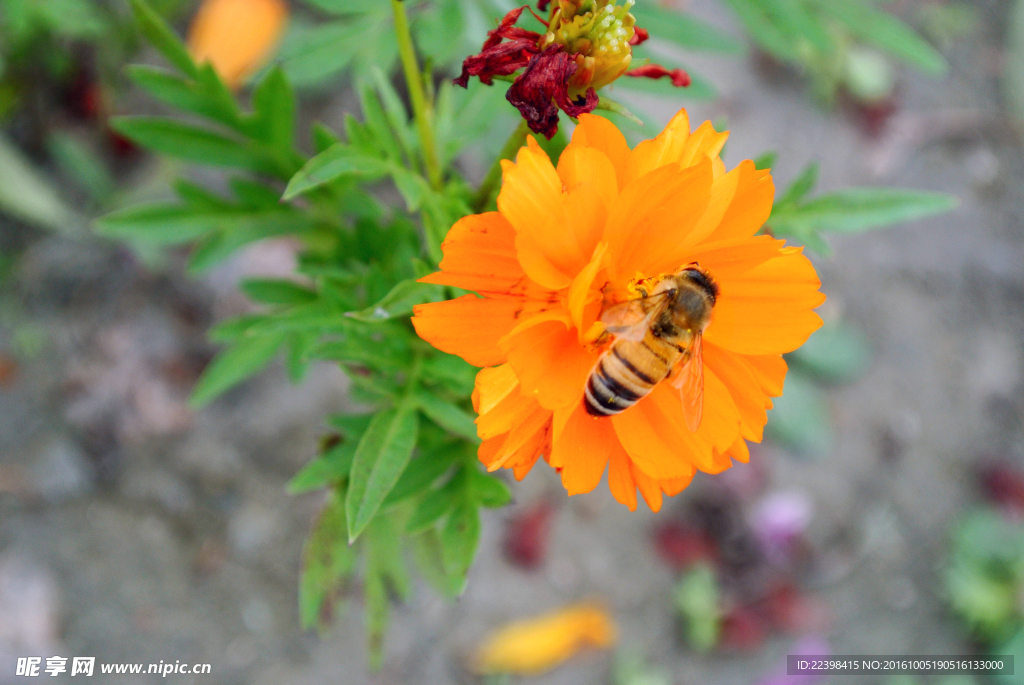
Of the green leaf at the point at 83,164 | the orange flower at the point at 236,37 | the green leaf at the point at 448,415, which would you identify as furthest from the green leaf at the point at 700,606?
the green leaf at the point at 83,164

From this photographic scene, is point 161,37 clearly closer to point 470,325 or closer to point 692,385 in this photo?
point 470,325

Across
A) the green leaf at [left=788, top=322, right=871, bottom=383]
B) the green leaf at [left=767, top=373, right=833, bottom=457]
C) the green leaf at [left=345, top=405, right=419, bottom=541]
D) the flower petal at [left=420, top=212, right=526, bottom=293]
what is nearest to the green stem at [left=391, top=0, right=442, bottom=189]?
the flower petal at [left=420, top=212, right=526, bottom=293]

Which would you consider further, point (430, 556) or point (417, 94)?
point (430, 556)

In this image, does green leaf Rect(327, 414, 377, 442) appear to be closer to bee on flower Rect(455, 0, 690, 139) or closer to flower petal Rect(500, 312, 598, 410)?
flower petal Rect(500, 312, 598, 410)

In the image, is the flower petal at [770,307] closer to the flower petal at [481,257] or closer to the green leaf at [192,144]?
the flower petal at [481,257]

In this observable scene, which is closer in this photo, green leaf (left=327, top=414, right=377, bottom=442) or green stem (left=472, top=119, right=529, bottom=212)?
green stem (left=472, top=119, right=529, bottom=212)


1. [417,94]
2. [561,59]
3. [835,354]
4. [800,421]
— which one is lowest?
[800,421]

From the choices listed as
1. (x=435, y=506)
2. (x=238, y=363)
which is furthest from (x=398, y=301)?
(x=238, y=363)
